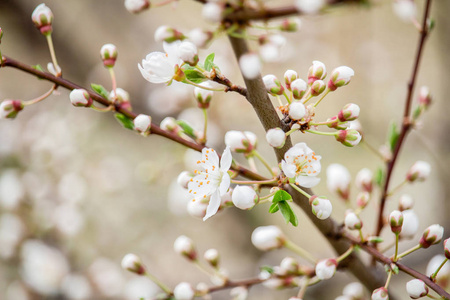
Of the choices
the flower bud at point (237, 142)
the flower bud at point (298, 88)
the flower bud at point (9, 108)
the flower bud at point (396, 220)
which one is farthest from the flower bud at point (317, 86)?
the flower bud at point (9, 108)

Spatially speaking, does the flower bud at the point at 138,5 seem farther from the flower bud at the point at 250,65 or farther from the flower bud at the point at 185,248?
the flower bud at the point at 185,248

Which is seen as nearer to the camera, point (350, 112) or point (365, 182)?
point (350, 112)

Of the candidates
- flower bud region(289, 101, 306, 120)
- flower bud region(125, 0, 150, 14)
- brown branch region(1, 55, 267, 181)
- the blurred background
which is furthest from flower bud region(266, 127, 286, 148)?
the blurred background

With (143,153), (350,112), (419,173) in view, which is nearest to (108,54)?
(350,112)

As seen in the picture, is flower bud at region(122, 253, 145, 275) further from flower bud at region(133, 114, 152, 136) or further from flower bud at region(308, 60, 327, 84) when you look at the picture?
flower bud at region(308, 60, 327, 84)

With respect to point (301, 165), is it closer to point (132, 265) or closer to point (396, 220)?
point (396, 220)

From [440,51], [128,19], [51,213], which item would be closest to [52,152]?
[51,213]
